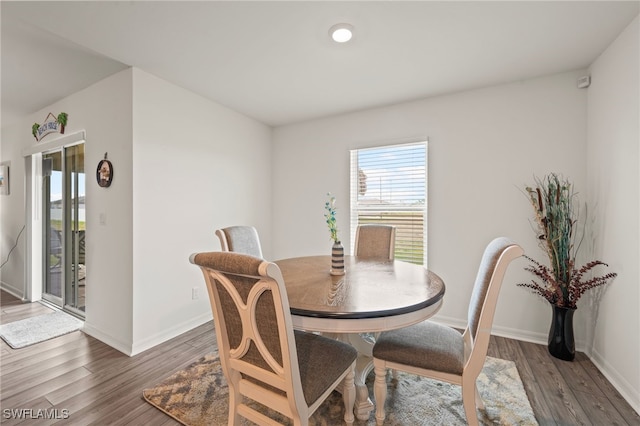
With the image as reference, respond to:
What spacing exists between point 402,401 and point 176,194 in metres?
2.63

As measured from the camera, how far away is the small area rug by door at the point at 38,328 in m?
2.57

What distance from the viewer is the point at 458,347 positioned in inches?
57.5

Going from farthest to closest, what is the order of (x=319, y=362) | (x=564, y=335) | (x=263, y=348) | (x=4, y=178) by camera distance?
1. (x=4, y=178)
2. (x=564, y=335)
3. (x=319, y=362)
4. (x=263, y=348)

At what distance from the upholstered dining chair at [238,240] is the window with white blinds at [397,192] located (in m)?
1.49

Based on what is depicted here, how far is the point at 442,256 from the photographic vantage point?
9.77 ft

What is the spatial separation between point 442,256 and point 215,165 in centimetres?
280

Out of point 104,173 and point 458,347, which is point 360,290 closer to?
point 458,347

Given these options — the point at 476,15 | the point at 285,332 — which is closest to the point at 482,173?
the point at 476,15

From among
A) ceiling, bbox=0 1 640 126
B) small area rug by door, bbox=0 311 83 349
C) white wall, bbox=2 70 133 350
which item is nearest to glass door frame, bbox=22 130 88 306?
small area rug by door, bbox=0 311 83 349

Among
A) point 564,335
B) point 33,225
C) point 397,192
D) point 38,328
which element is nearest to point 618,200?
point 564,335

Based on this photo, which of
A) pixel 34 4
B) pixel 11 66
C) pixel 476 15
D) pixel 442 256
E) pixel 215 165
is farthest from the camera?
pixel 215 165

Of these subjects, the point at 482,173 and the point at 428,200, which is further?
the point at 428,200

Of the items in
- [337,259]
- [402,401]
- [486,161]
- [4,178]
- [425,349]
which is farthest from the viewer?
[4,178]

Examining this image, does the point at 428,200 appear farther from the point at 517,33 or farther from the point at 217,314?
the point at 217,314
